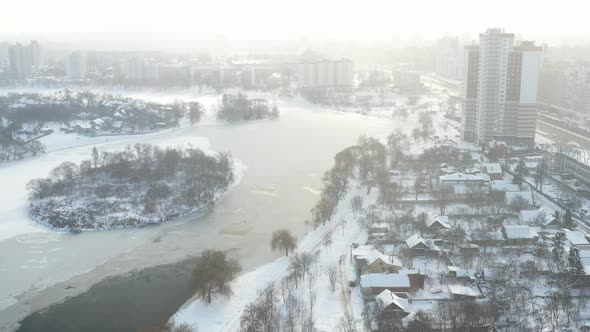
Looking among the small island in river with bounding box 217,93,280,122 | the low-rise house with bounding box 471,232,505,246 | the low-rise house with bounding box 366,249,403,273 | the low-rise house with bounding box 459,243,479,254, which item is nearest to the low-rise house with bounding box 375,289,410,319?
the low-rise house with bounding box 366,249,403,273

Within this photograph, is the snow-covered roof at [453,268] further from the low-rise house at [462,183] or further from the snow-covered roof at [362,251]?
the low-rise house at [462,183]

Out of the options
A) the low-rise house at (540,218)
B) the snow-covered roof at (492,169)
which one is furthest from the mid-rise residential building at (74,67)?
the low-rise house at (540,218)

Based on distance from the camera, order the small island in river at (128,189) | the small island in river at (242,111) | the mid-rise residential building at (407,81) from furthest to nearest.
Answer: the mid-rise residential building at (407,81) < the small island in river at (242,111) < the small island in river at (128,189)

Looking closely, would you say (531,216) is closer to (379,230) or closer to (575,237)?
(575,237)

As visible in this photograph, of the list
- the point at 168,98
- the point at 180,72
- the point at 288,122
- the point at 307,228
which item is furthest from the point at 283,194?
the point at 180,72

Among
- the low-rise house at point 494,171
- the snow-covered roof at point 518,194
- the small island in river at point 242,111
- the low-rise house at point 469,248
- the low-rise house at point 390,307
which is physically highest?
the small island in river at point 242,111

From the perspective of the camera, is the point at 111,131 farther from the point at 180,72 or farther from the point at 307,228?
A: the point at 180,72

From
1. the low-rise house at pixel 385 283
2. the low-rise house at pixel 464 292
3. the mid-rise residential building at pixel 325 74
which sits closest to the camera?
the low-rise house at pixel 464 292
